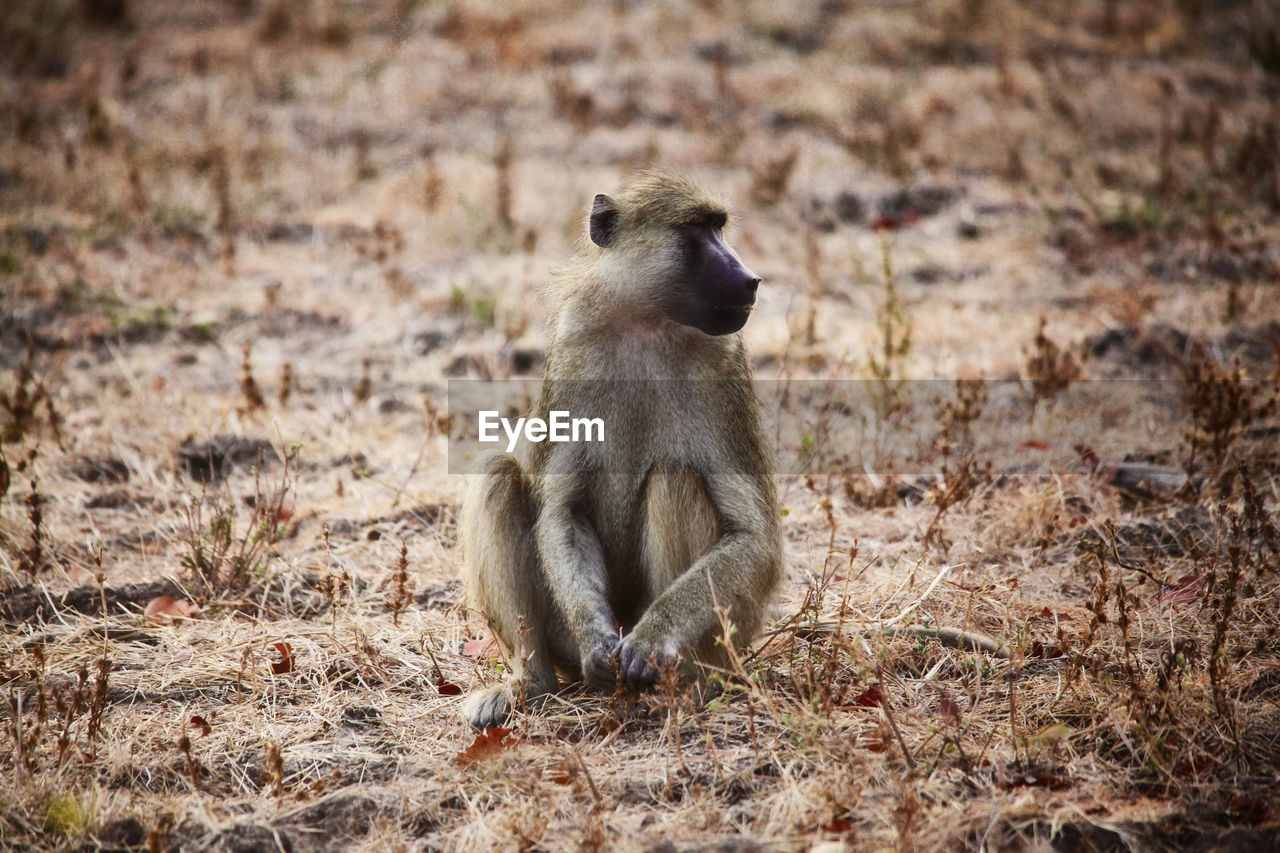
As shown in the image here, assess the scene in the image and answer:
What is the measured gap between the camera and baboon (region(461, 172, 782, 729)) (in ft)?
10.4

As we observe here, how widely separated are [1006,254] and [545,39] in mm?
6114

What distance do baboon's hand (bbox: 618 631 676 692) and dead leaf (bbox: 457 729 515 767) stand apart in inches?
14.0

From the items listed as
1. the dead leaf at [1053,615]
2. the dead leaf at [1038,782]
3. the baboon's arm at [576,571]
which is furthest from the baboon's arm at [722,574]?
the dead leaf at [1053,615]

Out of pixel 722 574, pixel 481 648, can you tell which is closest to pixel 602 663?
pixel 722 574

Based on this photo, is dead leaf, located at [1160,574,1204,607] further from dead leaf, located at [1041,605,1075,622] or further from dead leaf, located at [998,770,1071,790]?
dead leaf, located at [998,770,1071,790]

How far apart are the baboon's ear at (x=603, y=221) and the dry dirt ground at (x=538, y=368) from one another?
1.00 metres

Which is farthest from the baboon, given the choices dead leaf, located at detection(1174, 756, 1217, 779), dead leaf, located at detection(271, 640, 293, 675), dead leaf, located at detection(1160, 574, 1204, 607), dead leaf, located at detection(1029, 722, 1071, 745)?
dead leaf, located at detection(1160, 574, 1204, 607)

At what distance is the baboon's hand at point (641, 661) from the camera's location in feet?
9.67

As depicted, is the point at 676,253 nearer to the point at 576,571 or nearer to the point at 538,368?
the point at 576,571

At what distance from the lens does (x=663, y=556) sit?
3234mm

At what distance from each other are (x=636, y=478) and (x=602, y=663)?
0.58m

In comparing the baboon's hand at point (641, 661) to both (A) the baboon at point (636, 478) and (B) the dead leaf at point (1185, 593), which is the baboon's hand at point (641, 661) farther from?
(B) the dead leaf at point (1185, 593)

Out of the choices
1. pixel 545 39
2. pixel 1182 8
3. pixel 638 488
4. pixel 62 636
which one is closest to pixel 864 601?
pixel 638 488

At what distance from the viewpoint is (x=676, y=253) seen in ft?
10.8
